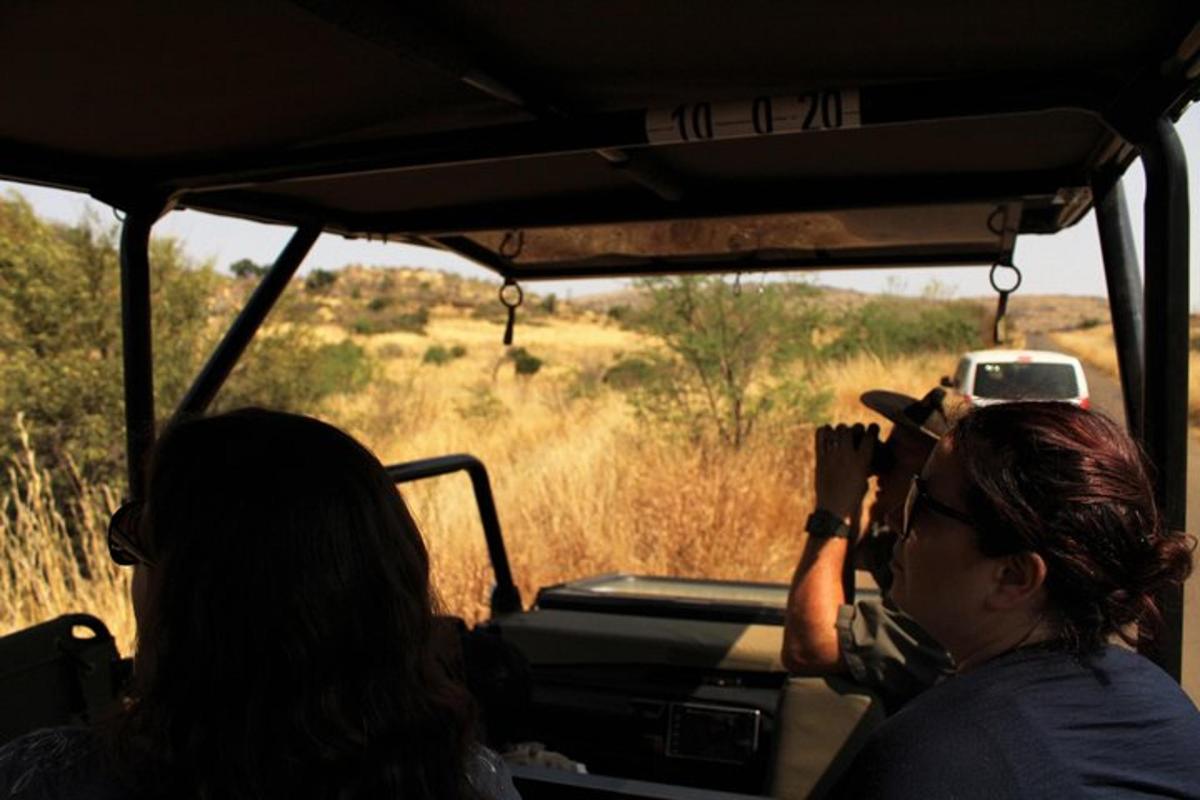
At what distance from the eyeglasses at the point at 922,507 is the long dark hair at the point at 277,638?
78cm

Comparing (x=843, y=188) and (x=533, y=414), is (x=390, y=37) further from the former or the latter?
(x=533, y=414)

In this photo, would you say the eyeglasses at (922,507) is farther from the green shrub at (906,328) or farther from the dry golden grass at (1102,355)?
the dry golden grass at (1102,355)

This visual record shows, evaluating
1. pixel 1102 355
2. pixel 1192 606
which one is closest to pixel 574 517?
pixel 1192 606

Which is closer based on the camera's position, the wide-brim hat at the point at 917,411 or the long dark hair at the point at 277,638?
the long dark hair at the point at 277,638

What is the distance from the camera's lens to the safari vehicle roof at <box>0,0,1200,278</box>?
54.4 inches

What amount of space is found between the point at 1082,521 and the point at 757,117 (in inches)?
31.8

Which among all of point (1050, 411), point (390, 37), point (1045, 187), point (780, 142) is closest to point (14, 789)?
point (390, 37)

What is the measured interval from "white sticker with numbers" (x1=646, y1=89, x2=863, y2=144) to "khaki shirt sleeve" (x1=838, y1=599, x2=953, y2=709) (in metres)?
1.09

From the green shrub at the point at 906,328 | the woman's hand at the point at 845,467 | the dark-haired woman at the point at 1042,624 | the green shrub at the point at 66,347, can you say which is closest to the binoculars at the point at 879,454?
the woman's hand at the point at 845,467

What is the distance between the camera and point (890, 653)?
7.16 feet

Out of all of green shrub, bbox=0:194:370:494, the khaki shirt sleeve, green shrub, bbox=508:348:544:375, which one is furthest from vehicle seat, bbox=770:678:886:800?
green shrub, bbox=508:348:544:375

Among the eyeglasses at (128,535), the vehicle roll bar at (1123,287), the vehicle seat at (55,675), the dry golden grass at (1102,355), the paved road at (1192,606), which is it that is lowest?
the dry golden grass at (1102,355)

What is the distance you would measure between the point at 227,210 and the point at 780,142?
1.47 meters

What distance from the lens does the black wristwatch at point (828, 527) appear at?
2.43 meters
